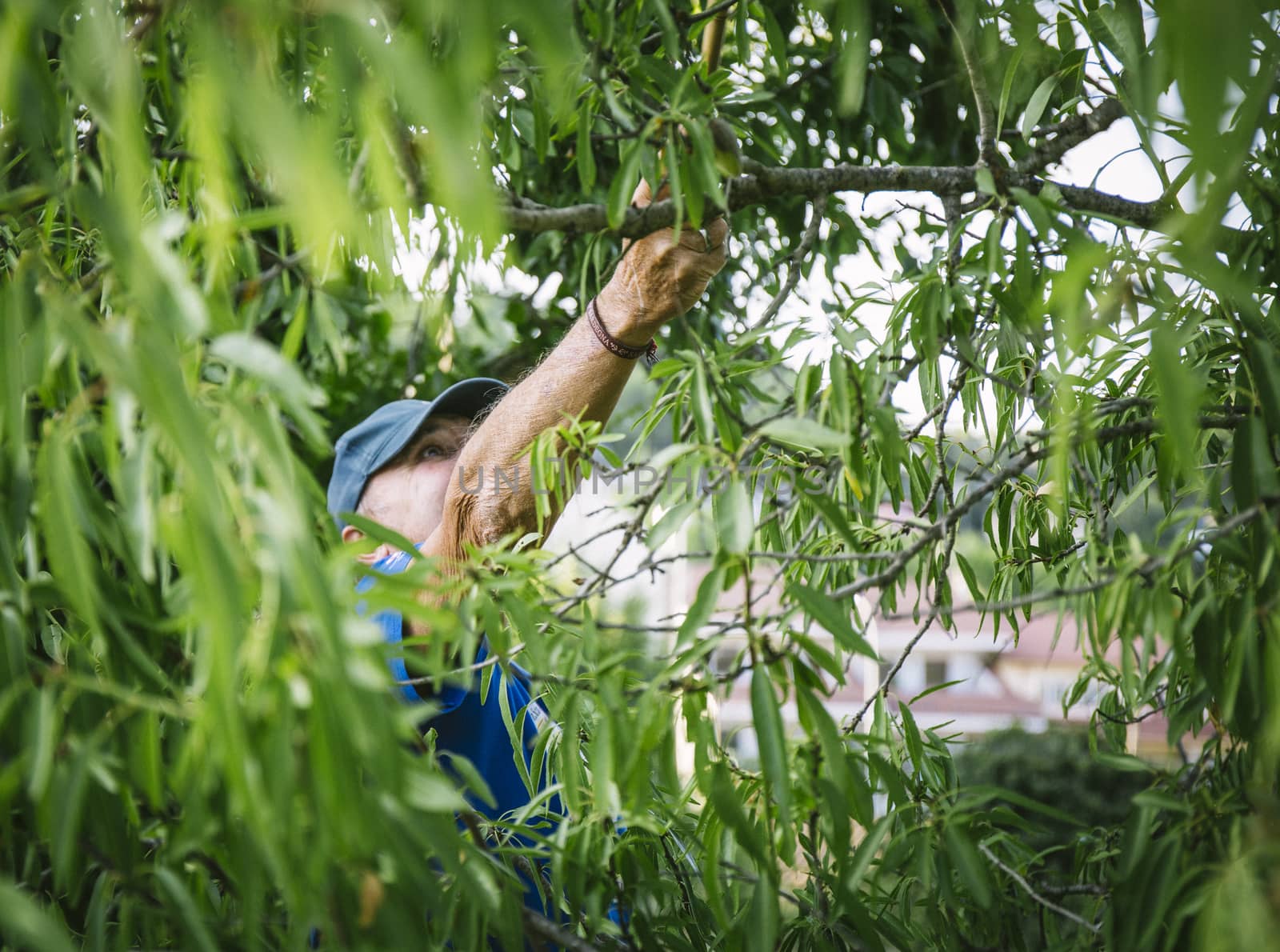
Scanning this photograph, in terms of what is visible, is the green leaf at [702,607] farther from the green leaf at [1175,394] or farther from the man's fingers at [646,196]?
the man's fingers at [646,196]

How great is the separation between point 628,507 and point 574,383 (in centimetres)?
50

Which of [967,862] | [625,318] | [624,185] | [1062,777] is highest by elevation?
[624,185]

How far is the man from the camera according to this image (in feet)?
4.07

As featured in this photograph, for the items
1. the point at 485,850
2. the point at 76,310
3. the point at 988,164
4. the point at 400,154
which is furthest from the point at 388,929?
the point at 988,164

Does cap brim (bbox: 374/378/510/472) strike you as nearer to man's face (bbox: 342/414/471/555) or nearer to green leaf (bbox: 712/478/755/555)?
man's face (bbox: 342/414/471/555)

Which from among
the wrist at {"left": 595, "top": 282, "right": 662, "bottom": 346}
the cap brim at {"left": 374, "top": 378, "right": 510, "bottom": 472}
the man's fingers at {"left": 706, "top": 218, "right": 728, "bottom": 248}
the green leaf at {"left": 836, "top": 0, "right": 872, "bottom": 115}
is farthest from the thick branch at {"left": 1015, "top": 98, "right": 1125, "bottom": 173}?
the cap brim at {"left": 374, "top": 378, "right": 510, "bottom": 472}

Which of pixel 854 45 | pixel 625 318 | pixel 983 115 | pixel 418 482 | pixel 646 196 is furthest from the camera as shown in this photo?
pixel 418 482

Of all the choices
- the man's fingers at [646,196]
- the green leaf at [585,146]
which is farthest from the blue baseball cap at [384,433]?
the green leaf at [585,146]

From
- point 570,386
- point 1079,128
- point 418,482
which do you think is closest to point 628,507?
point 570,386

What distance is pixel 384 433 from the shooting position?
177 centimetres

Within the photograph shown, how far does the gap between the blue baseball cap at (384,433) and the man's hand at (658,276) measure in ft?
1.56

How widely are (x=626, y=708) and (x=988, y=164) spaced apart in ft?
2.04

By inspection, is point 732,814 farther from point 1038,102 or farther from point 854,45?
point 1038,102

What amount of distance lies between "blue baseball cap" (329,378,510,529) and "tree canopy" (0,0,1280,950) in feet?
1.67
